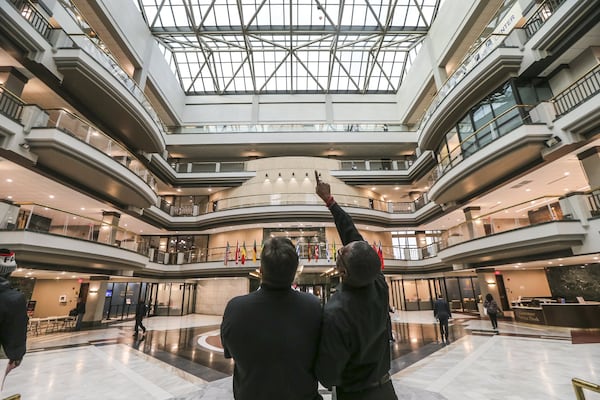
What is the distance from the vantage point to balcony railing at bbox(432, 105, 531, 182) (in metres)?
12.0

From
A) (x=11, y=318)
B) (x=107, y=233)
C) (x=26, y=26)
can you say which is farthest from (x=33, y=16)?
(x=11, y=318)

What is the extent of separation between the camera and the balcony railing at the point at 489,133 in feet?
39.3

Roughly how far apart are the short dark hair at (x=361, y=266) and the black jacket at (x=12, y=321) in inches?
132

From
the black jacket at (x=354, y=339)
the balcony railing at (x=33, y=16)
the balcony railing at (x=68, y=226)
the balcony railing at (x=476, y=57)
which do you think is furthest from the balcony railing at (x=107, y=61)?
the balcony railing at (x=476, y=57)

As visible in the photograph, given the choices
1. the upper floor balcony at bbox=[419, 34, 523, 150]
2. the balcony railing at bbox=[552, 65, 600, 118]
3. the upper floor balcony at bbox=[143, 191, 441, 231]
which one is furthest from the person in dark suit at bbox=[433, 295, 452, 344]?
the upper floor balcony at bbox=[143, 191, 441, 231]

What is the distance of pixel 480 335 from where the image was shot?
11.4 meters

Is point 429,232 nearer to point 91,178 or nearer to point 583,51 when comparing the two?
point 583,51

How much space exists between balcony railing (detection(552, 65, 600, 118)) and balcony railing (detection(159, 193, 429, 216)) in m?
11.2

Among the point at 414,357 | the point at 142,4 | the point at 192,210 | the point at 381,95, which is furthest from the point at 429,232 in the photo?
the point at 142,4

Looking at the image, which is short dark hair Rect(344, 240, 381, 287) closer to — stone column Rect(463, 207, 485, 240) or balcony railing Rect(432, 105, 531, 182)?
balcony railing Rect(432, 105, 531, 182)

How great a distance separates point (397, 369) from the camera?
287 inches

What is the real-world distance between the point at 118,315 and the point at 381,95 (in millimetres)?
33337

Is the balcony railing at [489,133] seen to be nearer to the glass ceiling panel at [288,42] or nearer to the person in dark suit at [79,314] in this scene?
the glass ceiling panel at [288,42]

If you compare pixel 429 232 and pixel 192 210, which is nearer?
pixel 192 210
